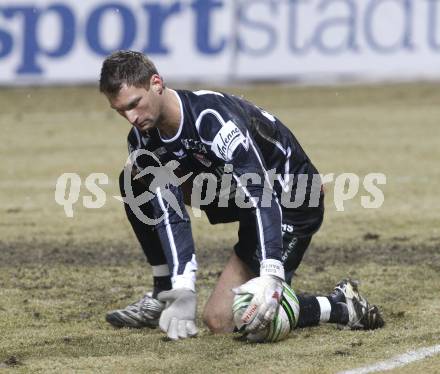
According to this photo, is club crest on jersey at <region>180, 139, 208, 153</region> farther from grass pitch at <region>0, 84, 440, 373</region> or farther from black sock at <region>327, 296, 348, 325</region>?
black sock at <region>327, 296, 348, 325</region>

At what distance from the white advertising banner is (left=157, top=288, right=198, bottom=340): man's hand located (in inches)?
Answer: 618

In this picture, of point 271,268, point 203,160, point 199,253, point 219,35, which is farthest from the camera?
point 219,35

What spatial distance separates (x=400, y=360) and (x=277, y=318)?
2.68 feet

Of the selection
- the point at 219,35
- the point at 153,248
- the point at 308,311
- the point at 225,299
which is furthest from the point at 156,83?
the point at 219,35

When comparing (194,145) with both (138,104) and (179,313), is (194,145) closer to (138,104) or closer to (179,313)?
(138,104)

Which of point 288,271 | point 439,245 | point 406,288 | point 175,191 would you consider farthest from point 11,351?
point 439,245

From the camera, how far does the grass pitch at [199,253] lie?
265 inches

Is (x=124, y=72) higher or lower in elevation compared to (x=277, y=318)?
higher

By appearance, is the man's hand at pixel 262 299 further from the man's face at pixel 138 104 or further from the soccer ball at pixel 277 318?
the man's face at pixel 138 104

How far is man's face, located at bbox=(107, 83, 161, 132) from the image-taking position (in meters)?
6.66

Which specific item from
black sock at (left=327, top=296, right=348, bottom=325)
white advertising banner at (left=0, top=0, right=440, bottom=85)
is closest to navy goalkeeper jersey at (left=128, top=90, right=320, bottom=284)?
black sock at (left=327, top=296, right=348, bottom=325)

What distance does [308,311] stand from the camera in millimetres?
7430

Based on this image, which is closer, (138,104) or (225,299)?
(138,104)

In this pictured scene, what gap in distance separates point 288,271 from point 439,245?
Answer: 121 inches
